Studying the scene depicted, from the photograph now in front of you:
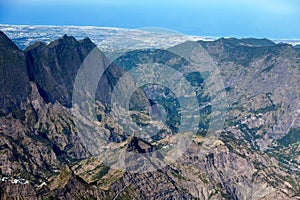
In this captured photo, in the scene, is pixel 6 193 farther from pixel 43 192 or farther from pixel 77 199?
pixel 77 199

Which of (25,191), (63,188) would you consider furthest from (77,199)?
(25,191)

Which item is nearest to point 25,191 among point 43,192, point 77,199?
point 43,192

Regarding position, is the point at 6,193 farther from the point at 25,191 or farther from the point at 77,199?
the point at 77,199

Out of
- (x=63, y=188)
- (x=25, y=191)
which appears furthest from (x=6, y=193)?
(x=63, y=188)

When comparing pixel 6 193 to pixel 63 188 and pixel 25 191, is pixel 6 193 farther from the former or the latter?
pixel 63 188

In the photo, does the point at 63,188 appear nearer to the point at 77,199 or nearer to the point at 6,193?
the point at 77,199
